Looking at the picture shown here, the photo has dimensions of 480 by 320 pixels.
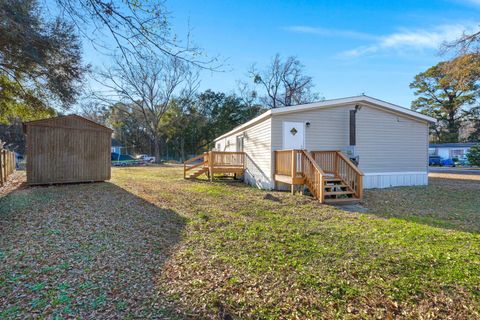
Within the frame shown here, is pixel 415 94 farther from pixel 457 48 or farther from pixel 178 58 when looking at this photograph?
pixel 178 58

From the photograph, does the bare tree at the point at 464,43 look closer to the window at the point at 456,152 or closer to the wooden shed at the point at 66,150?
the wooden shed at the point at 66,150

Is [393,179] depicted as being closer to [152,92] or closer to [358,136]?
[358,136]

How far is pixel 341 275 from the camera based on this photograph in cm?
310

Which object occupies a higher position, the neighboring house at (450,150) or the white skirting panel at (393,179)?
the neighboring house at (450,150)

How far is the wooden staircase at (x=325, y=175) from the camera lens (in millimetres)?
7535

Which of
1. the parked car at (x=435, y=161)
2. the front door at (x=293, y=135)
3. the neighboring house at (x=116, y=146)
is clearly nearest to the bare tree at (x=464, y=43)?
the front door at (x=293, y=135)

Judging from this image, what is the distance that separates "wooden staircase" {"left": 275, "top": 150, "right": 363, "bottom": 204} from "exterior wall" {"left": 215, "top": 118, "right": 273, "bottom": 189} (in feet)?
2.86

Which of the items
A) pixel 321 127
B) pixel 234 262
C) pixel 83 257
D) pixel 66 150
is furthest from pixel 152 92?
pixel 234 262

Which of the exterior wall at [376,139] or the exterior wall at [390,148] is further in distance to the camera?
the exterior wall at [390,148]

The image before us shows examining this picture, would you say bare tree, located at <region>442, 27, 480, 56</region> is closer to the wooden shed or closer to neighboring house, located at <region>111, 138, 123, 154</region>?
the wooden shed

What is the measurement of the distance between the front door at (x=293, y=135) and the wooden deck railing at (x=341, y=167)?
1.07 m

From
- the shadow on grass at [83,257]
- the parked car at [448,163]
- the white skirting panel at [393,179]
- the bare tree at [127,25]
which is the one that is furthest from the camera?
the parked car at [448,163]

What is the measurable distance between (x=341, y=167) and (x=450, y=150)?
90.1 feet

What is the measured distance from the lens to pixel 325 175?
313 inches
